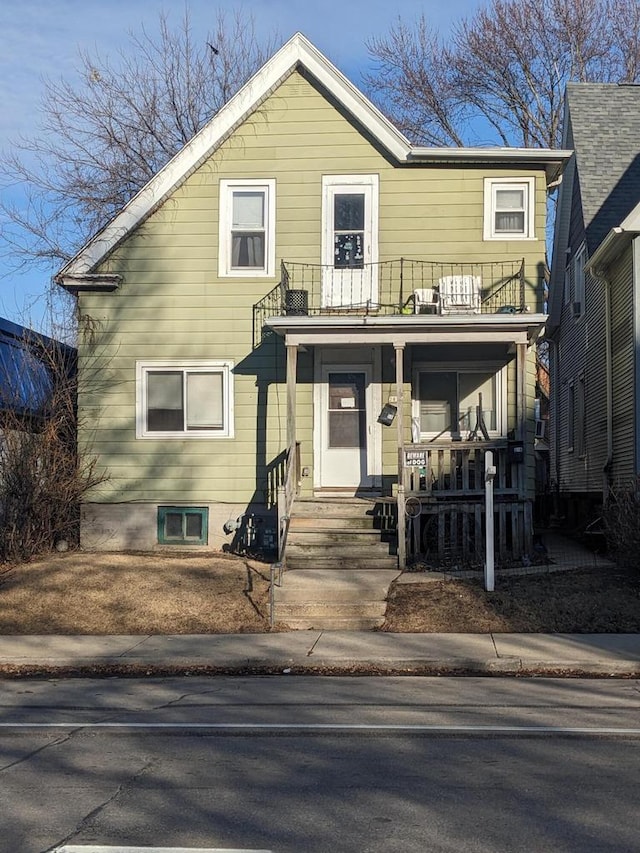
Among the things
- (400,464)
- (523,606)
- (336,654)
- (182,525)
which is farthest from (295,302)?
(336,654)

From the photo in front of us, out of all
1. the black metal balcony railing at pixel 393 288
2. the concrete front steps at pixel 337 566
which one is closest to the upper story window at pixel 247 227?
the black metal balcony railing at pixel 393 288

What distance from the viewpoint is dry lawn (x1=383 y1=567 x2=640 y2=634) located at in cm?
1206

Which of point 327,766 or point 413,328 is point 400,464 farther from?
point 327,766

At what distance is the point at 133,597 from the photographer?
44.8 ft

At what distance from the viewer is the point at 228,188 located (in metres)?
17.5

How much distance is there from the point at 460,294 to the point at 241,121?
4959 mm

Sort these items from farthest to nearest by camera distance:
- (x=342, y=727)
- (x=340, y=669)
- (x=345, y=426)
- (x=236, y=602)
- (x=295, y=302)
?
(x=345, y=426) → (x=295, y=302) → (x=236, y=602) → (x=340, y=669) → (x=342, y=727)

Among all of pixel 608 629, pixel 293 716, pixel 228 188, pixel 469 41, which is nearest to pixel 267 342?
pixel 228 188

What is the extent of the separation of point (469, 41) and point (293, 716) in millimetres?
28507

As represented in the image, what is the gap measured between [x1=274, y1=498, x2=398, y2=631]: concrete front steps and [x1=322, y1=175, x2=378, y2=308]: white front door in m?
3.59

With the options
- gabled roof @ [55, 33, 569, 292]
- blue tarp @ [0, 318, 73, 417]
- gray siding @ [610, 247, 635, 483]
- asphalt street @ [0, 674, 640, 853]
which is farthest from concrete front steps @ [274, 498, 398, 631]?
gabled roof @ [55, 33, 569, 292]

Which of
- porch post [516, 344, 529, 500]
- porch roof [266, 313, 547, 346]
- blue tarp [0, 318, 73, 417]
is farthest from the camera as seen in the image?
blue tarp [0, 318, 73, 417]

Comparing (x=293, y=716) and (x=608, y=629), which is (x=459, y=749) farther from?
(x=608, y=629)

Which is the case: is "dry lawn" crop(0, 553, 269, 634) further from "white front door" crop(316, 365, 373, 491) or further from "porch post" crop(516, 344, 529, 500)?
"porch post" crop(516, 344, 529, 500)
